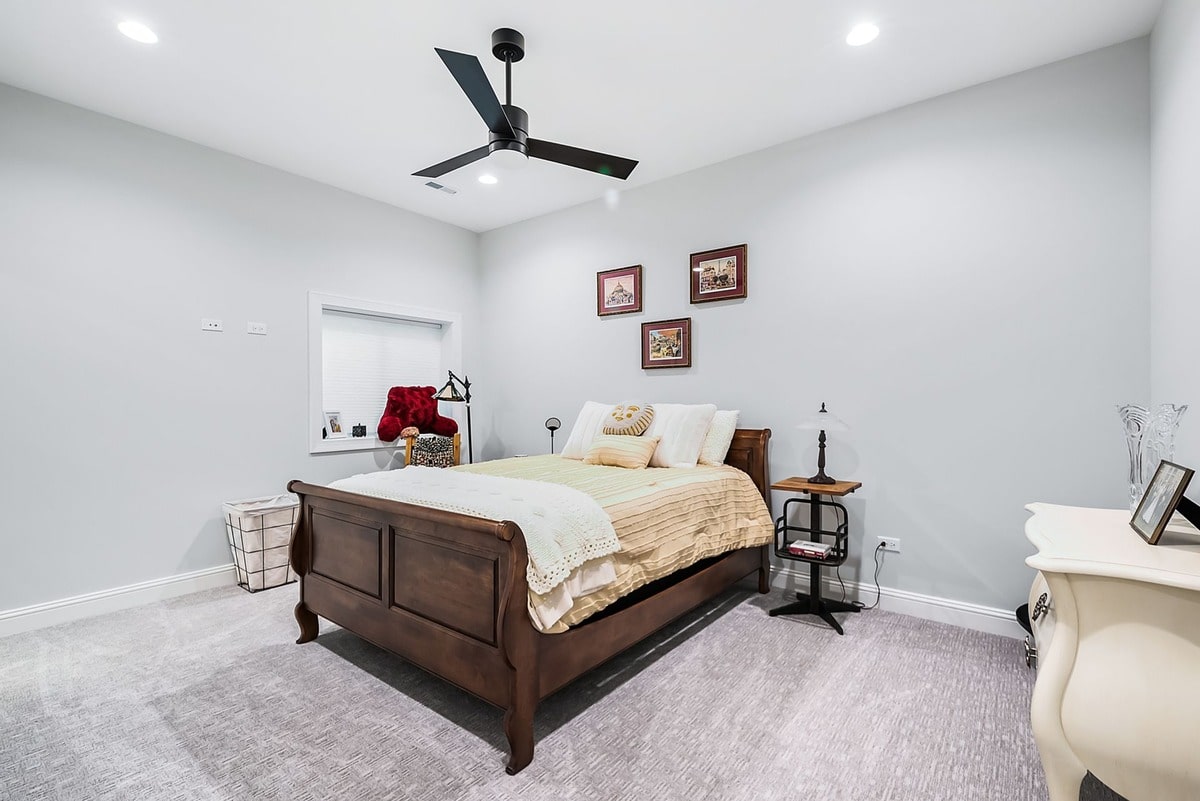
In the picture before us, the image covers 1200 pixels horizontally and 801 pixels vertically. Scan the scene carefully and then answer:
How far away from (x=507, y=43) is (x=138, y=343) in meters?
2.81

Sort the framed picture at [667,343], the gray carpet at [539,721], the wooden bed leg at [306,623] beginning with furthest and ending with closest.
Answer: the framed picture at [667,343] → the wooden bed leg at [306,623] → the gray carpet at [539,721]

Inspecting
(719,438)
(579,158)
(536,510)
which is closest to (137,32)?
(579,158)

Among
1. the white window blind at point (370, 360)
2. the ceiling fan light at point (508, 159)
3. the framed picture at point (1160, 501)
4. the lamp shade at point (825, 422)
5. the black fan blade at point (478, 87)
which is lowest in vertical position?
the framed picture at point (1160, 501)

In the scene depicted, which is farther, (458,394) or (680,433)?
(458,394)

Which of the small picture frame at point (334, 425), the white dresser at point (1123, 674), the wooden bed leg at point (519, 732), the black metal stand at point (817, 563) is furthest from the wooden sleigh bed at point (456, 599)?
the small picture frame at point (334, 425)

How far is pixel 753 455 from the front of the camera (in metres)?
3.46

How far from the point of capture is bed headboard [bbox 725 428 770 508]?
3.43 metres

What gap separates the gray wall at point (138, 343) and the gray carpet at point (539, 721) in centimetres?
61

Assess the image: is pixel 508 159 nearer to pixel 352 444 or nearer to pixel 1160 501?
pixel 1160 501

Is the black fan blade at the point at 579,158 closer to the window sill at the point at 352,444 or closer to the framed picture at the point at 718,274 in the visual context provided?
the framed picture at the point at 718,274

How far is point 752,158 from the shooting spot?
3.63 metres

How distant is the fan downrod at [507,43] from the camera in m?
2.38

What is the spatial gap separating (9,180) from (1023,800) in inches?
202

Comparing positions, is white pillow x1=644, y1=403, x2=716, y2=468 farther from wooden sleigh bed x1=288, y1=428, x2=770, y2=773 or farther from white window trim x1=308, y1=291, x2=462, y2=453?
white window trim x1=308, y1=291, x2=462, y2=453
